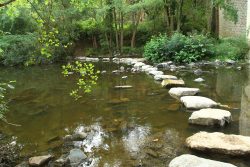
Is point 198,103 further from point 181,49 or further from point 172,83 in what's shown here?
point 181,49

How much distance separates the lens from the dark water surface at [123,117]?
4.96 metres

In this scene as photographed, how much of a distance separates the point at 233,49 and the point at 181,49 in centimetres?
197

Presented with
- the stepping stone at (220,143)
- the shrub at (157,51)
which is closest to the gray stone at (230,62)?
the shrub at (157,51)

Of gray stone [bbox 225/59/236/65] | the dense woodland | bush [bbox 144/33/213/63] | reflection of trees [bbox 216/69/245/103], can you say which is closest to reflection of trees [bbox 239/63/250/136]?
reflection of trees [bbox 216/69/245/103]

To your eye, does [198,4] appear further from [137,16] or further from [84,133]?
[84,133]

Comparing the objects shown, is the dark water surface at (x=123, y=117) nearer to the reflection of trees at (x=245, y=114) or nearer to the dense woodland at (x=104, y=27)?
the reflection of trees at (x=245, y=114)

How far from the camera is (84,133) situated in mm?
5719

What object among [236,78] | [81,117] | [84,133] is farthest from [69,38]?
[84,133]

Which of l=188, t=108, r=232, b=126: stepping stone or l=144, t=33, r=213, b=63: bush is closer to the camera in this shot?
l=188, t=108, r=232, b=126: stepping stone

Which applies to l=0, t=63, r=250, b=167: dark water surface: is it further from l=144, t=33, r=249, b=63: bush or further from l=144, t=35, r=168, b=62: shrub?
l=144, t=35, r=168, b=62: shrub

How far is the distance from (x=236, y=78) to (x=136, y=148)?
5.98 metres

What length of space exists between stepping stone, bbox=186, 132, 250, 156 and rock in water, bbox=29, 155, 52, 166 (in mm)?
2020

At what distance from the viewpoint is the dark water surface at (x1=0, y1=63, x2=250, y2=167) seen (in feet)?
16.3

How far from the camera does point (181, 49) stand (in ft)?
44.0
